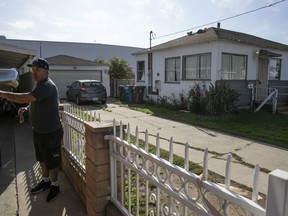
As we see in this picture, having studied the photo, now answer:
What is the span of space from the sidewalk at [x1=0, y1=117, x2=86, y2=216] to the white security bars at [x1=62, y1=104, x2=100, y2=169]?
1.72 ft

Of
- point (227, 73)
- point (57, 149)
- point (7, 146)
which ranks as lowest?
point (7, 146)

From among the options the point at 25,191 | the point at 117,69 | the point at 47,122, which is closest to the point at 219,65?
the point at 47,122

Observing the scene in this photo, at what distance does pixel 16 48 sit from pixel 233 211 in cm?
886

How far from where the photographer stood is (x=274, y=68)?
48.2ft

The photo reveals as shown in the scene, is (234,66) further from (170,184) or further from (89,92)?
(170,184)

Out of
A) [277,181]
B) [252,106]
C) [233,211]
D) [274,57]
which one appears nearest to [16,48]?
[233,211]

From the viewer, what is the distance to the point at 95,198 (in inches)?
118

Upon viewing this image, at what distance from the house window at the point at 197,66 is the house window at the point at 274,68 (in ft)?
14.1

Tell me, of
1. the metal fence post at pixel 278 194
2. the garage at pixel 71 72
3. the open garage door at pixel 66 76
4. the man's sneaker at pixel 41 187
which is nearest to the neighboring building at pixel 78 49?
the garage at pixel 71 72

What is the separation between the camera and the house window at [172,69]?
47.8 feet

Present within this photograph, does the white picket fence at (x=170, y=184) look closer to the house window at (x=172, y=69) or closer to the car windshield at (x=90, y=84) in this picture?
the house window at (x=172, y=69)

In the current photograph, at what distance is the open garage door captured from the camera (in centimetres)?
2019

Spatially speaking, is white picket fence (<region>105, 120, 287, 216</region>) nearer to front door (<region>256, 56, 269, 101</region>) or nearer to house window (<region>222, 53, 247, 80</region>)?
house window (<region>222, 53, 247, 80</region>)

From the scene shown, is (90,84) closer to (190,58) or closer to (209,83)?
(190,58)
